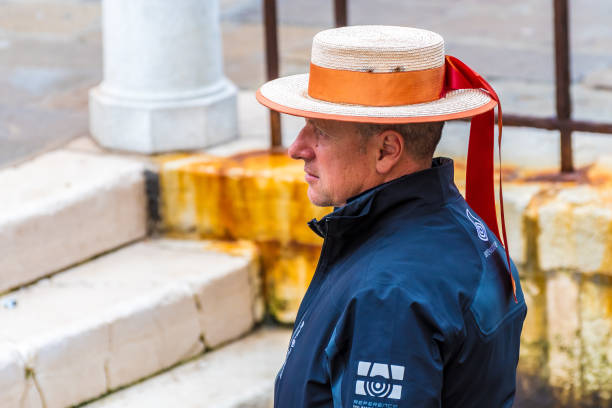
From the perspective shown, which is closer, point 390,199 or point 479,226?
point 390,199

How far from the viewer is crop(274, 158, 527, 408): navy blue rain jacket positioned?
1.90 meters

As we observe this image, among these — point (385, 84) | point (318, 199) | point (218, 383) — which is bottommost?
point (218, 383)

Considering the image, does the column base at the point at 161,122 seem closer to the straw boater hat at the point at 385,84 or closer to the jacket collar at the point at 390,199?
the straw boater hat at the point at 385,84

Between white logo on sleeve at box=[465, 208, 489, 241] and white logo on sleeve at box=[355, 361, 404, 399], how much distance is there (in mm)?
420

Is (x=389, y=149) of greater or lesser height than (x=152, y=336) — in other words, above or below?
above

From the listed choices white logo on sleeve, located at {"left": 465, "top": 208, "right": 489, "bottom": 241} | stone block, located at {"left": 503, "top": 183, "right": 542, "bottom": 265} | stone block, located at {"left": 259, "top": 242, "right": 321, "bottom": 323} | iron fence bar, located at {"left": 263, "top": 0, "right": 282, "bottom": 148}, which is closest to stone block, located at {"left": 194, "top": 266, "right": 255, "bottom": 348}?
stone block, located at {"left": 259, "top": 242, "right": 321, "bottom": 323}

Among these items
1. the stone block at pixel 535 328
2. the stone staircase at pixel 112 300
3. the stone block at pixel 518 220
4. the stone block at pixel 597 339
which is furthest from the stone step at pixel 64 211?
the stone block at pixel 597 339

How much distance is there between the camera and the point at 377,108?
6.92 feet

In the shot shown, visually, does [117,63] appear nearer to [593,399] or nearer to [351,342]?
[593,399]

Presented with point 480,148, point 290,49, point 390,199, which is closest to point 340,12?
point 290,49

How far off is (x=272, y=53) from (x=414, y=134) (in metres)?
2.49

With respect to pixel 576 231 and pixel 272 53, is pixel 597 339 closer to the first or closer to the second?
pixel 576 231

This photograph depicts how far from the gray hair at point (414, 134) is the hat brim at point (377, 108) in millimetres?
37

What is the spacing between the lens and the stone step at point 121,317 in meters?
3.57
